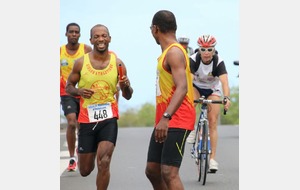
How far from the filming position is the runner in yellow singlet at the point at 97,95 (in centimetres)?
1236

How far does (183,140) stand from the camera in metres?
10.4

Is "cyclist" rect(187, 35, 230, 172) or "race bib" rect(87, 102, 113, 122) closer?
"race bib" rect(87, 102, 113, 122)

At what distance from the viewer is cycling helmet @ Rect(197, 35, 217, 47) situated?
589 inches

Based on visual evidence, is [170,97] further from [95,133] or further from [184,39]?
[184,39]

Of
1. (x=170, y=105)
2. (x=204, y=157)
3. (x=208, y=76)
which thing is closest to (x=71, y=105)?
(x=208, y=76)

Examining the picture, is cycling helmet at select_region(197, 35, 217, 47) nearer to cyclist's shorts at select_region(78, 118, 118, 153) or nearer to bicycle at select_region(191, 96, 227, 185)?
bicycle at select_region(191, 96, 227, 185)

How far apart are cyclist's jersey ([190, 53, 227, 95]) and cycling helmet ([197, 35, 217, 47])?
0.83 ft

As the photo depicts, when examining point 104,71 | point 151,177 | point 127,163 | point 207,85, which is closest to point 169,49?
point 151,177

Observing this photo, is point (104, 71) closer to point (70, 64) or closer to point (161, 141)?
point (161, 141)

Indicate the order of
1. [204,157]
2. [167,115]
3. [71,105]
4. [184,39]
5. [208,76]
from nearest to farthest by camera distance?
[167,115]
[204,157]
[208,76]
[71,105]
[184,39]

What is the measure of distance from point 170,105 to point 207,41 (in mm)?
4985

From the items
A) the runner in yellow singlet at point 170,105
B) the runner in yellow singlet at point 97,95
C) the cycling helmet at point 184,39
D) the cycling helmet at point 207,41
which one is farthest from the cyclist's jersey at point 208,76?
the runner in yellow singlet at point 170,105

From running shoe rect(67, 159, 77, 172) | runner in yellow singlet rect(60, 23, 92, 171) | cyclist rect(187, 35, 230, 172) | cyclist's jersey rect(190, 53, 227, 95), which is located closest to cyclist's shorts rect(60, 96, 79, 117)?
runner in yellow singlet rect(60, 23, 92, 171)

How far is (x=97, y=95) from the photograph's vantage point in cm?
1248
